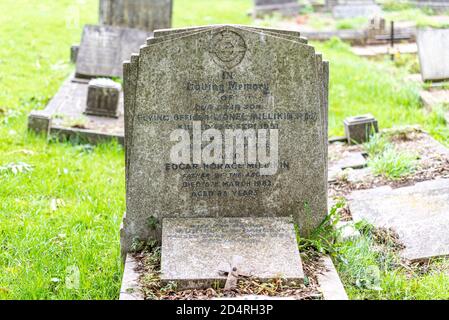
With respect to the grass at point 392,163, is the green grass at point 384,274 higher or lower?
lower

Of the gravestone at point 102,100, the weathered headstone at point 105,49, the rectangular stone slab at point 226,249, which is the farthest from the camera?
the weathered headstone at point 105,49

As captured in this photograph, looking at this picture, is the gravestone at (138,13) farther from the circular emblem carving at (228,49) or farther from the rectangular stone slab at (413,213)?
the circular emblem carving at (228,49)

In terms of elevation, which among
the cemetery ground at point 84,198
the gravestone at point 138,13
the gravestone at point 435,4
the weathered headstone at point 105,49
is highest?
the gravestone at point 435,4

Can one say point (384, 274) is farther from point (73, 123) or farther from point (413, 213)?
point (73, 123)

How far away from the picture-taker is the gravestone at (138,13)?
38.3ft

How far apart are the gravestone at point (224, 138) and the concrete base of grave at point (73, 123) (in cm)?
335

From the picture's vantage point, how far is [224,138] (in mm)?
5109

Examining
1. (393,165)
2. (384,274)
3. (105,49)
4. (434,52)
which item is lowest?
(384,274)

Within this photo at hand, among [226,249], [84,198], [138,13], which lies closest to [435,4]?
[138,13]

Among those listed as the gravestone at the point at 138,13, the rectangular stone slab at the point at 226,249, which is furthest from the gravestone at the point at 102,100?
the rectangular stone slab at the point at 226,249

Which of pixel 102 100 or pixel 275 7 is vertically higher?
pixel 275 7

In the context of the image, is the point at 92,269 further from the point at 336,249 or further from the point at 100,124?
the point at 100,124

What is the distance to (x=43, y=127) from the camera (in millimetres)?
8328

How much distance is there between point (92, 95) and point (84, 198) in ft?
8.99
